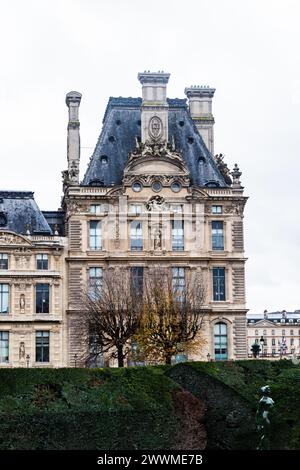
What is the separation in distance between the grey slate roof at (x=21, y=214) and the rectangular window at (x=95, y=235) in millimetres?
2815

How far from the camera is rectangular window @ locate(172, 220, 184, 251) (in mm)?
69250

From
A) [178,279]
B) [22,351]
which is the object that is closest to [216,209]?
[178,279]

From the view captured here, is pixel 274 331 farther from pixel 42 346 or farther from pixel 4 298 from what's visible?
pixel 4 298

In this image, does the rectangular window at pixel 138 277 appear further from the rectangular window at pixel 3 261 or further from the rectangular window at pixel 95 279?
the rectangular window at pixel 3 261

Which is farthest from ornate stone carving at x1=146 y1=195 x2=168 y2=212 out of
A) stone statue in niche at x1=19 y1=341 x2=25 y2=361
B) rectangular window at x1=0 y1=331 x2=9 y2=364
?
rectangular window at x1=0 y1=331 x2=9 y2=364

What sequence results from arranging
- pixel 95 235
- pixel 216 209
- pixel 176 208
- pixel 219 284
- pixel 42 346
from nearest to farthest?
pixel 42 346
pixel 95 235
pixel 219 284
pixel 176 208
pixel 216 209

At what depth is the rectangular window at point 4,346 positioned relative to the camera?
65.4 m

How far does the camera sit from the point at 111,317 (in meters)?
59.4

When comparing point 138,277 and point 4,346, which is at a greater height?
point 138,277

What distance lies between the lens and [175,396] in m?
29.2

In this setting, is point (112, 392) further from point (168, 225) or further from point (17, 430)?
point (168, 225)

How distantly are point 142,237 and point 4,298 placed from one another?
10129 mm

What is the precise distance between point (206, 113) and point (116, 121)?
725 centimetres
